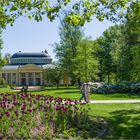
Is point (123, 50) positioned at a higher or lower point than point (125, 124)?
higher

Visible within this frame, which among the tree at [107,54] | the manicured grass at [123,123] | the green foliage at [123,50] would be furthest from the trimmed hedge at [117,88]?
the tree at [107,54]

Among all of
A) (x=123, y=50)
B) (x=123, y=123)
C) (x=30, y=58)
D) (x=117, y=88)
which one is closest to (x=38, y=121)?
(x=123, y=123)

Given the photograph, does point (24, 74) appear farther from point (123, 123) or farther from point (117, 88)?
point (123, 123)

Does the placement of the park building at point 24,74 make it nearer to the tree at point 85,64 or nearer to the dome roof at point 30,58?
the dome roof at point 30,58

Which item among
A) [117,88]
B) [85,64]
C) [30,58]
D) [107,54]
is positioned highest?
[30,58]

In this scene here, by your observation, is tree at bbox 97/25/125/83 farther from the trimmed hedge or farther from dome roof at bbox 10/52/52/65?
dome roof at bbox 10/52/52/65

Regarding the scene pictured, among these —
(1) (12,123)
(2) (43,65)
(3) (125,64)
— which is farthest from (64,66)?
(1) (12,123)

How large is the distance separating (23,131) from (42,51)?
105191 millimetres

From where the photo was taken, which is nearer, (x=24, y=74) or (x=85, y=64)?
(x=85, y=64)

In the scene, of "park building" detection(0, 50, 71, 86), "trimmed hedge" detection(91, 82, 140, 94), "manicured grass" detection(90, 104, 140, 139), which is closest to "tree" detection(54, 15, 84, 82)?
"trimmed hedge" detection(91, 82, 140, 94)

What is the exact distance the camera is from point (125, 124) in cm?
1338

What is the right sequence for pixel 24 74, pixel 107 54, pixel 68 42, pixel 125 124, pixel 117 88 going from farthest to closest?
pixel 24 74
pixel 107 54
pixel 68 42
pixel 117 88
pixel 125 124

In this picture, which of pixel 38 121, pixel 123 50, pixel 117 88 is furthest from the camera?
pixel 123 50

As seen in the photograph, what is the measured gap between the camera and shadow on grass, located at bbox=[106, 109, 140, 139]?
11406 mm
